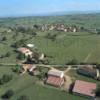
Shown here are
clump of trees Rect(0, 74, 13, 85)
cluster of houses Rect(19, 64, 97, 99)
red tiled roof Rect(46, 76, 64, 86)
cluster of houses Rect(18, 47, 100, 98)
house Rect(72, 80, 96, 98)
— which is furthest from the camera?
clump of trees Rect(0, 74, 13, 85)

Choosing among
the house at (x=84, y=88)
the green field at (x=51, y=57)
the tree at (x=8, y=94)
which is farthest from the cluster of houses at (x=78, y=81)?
the tree at (x=8, y=94)

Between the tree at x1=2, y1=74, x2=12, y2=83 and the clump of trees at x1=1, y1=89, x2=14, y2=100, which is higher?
the tree at x1=2, y1=74, x2=12, y2=83

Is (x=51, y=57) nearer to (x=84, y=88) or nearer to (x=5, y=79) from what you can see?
(x=5, y=79)

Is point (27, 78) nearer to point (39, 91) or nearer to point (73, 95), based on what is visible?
point (39, 91)

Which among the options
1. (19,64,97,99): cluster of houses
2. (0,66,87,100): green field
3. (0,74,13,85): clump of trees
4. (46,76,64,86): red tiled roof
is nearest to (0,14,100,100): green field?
(0,66,87,100): green field

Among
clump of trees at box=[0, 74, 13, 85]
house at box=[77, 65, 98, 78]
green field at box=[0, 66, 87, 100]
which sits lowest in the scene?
green field at box=[0, 66, 87, 100]

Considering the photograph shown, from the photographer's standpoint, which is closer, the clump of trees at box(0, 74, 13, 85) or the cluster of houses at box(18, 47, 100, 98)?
the cluster of houses at box(18, 47, 100, 98)

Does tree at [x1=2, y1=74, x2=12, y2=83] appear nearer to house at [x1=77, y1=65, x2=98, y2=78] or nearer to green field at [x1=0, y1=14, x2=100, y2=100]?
green field at [x1=0, y1=14, x2=100, y2=100]
